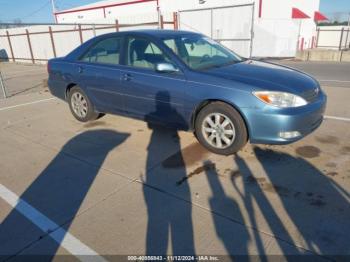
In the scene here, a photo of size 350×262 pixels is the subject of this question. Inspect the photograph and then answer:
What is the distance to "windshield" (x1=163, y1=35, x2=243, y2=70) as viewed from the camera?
→ 14.3 ft

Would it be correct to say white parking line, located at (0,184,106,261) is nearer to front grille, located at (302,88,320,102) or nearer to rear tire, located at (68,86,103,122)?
rear tire, located at (68,86,103,122)

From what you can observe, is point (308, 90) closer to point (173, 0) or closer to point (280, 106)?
point (280, 106)

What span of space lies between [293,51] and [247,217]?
61.1 feet

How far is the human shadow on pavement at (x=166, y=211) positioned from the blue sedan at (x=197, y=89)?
6cm

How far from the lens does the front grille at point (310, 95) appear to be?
12.2 ft

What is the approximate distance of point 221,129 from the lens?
396 centimetres

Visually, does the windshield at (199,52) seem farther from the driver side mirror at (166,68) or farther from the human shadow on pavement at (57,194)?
the human shadow on pavement at (57,194)

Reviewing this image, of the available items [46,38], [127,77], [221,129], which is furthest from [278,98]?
[46,38]

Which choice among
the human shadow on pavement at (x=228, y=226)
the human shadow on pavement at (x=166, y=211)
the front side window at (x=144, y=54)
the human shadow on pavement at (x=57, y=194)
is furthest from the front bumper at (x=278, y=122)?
the human shadow on pavement at (x=57, y=194)

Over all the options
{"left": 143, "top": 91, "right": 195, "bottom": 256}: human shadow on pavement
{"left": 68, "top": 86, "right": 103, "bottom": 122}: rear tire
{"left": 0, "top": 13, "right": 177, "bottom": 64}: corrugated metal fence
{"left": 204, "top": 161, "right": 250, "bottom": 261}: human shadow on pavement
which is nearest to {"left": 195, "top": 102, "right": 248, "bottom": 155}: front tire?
{"left": 143, "top": 91, "right": 195, "bottom": 256}: human shadow on pavement

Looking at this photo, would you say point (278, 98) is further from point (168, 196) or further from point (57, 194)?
point (57, 194)

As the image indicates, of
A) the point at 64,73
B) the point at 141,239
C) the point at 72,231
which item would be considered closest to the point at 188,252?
the point at 141,239

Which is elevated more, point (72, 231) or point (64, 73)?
point (64, 73)

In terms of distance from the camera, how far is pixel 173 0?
21875 millimetres
